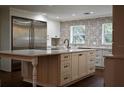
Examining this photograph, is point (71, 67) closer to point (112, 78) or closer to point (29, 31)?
point (112, 78)

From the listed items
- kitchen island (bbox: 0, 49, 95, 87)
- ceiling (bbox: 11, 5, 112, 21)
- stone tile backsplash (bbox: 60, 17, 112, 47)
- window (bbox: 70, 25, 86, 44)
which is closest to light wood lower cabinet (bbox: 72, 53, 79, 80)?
kitchen island (bbox: 0, 49, 95, 87)

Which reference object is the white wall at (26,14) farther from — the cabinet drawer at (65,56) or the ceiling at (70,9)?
the cabinet drawer at (65,56)

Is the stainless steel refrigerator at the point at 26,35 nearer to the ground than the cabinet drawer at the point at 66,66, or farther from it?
farther from it

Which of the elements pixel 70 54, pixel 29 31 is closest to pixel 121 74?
pixel 70 54

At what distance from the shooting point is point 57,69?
11.7 ft

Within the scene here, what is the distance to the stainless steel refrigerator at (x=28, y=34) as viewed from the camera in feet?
18.7

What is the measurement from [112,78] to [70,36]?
5.30 metres

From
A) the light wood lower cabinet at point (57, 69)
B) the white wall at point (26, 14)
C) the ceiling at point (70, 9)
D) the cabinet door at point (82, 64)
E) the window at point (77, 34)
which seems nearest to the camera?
the light wood lower cabinet at point (57, 69)

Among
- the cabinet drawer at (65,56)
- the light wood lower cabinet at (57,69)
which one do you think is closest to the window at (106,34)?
the light wood lower cabinet at (57,69)

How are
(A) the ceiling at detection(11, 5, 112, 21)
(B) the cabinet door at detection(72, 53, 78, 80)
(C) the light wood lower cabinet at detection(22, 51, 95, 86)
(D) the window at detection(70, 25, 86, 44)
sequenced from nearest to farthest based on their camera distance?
(C) the light wood lower cabinet at detection(22, 51, 95, 86), (B) the cabinet door at detection(72, 53, 78, 80), (A) the ceiling at detection(11, 5, 112, 21), (D) the window at detection(70, 25, 86, 44)

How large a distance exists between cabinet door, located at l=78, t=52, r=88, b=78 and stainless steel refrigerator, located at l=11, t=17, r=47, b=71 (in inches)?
97.4

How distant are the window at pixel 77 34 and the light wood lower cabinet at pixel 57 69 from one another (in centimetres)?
321

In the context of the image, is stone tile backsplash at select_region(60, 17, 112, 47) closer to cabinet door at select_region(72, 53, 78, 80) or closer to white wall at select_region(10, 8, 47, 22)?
white wall at select_region(10, 8, 47, 22)

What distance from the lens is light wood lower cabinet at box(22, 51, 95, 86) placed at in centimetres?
358
